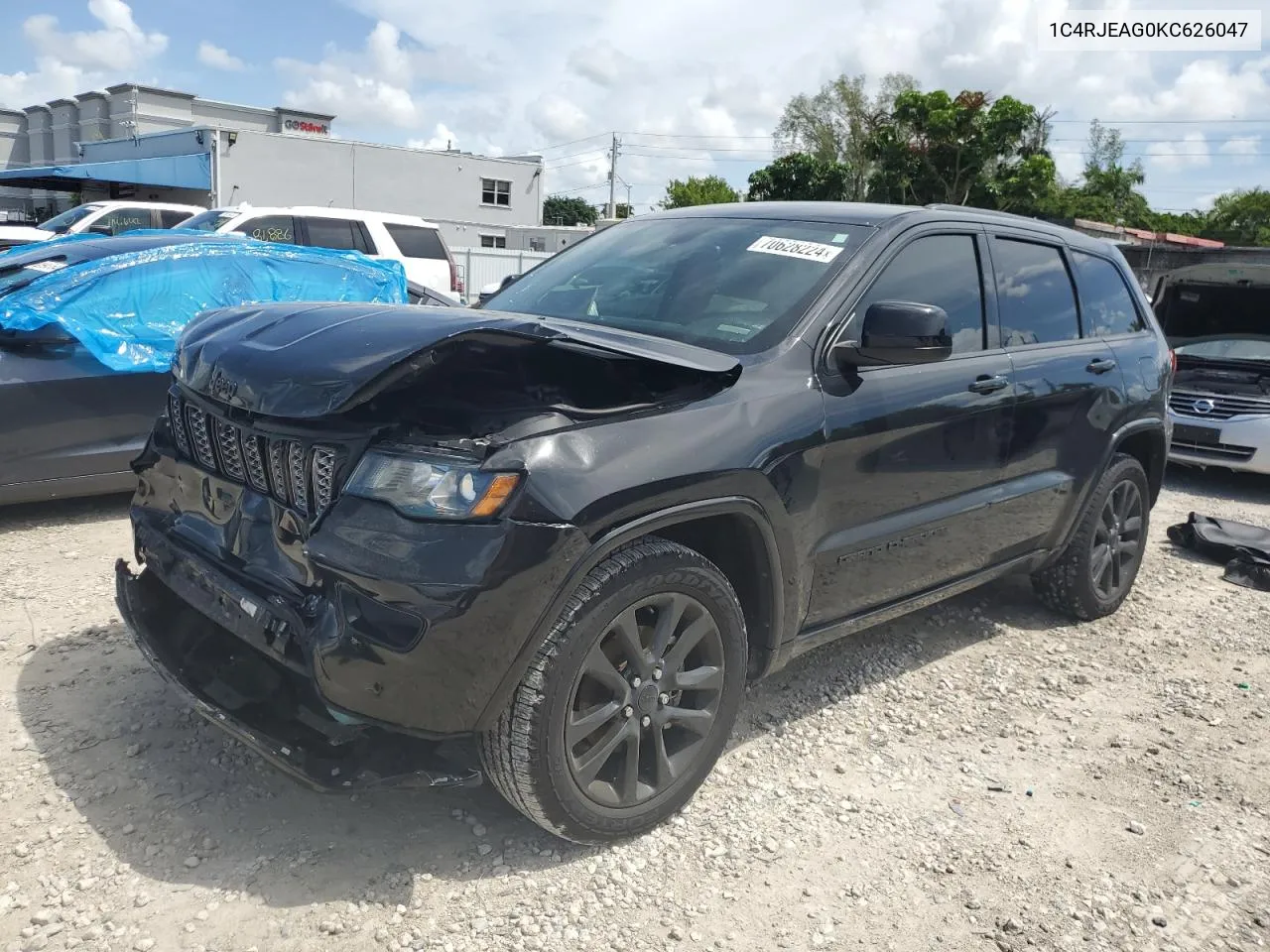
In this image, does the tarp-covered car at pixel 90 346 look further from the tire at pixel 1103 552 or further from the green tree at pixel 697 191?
the green tree at pixel 697 191

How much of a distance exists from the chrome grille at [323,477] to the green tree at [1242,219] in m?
49.5

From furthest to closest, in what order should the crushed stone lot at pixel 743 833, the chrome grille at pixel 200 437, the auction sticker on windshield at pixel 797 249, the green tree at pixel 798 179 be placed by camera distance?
1. the green tree at pixel 798 179
2. the auction sticker on windshield at pixel 797 249
3. the chrome grille at pixel 200 437
4. the crushed stone lot at pixel 743 833

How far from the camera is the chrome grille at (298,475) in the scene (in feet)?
8.32

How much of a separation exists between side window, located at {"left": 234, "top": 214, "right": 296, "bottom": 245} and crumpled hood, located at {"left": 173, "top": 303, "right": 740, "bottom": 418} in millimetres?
9721

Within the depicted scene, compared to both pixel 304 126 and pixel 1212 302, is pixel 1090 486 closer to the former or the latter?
pixel 1212 302

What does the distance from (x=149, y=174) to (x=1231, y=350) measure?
105 feet

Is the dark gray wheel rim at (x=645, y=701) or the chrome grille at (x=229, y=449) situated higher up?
the chrome grille at (x=229, y=449)

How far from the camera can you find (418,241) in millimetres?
13039

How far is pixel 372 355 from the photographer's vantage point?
2406mm

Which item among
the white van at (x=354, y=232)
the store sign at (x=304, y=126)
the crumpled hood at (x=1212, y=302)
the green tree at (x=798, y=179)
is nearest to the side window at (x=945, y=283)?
the crumpled hood at (x=1212, y=302)

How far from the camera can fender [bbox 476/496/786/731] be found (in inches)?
95.0

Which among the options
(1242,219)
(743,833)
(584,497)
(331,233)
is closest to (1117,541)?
(743,833)

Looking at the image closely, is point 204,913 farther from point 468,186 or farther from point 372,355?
point 468,186

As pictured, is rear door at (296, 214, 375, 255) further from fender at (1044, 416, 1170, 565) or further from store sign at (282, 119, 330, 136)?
store sign at (282, 119, 330, 136)
